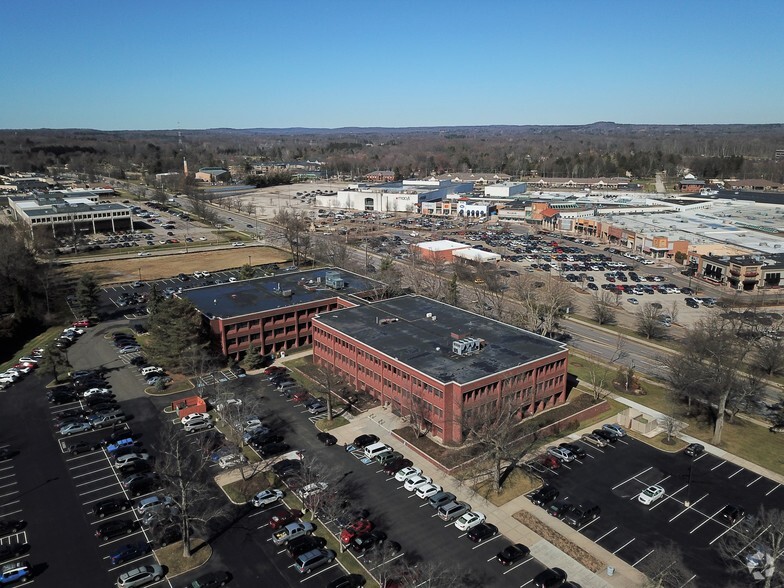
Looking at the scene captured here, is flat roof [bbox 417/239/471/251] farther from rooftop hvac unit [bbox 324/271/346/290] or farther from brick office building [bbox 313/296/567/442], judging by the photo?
brick office building [bbox 313/296/567/442]

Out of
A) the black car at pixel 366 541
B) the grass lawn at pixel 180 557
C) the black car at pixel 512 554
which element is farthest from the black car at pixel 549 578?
the grass lawn at pixel 180 557

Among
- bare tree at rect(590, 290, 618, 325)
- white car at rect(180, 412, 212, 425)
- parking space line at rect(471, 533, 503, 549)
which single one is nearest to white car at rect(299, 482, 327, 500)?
parking space line at rect(471, 533, 503, 549)

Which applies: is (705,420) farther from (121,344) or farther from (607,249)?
(607,249)

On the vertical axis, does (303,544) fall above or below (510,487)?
above

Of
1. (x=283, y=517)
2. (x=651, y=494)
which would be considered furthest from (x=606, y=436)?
(x=283, y=517)

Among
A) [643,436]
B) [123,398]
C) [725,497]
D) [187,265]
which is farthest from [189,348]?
[187,265]

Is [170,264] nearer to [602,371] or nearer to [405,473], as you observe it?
[602,371]
